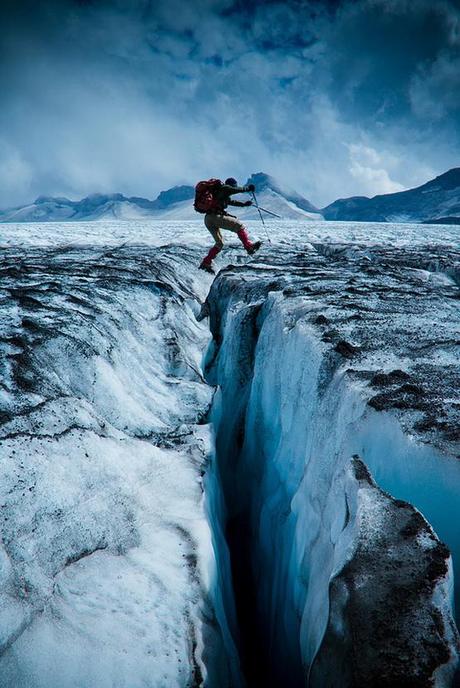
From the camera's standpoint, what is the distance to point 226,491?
10.6 ft

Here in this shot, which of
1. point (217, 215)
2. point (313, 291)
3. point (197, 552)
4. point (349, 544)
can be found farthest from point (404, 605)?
point (217, 215)

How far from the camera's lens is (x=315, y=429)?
211 cm

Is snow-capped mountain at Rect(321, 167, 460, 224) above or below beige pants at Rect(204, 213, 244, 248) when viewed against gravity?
above

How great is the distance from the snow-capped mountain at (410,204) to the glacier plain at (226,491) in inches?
3031

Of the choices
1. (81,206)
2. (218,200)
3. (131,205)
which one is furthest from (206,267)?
(81,206)

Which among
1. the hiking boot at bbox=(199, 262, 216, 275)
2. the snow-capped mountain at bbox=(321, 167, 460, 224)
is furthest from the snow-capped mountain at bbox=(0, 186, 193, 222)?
the hiking boot at bbox=(199, 262, 216, 275)

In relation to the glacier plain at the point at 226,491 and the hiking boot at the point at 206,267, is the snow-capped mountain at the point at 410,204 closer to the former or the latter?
the hiking boot at the point at 206,267

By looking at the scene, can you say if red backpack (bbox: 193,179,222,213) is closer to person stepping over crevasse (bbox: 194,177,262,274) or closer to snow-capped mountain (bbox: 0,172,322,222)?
person stepping over crevasse (bbox: 194,177,262,274)

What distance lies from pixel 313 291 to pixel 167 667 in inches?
118

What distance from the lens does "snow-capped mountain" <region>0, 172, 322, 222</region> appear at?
99.7 meters

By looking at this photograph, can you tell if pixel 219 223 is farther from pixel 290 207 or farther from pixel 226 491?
pixel 290 207

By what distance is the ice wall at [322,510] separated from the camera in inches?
36.8

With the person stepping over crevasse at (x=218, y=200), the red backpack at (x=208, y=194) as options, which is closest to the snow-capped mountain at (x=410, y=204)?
the person stepping over crevasse at (x=218, y=200)

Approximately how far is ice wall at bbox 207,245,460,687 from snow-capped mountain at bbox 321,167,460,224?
76642 mm
